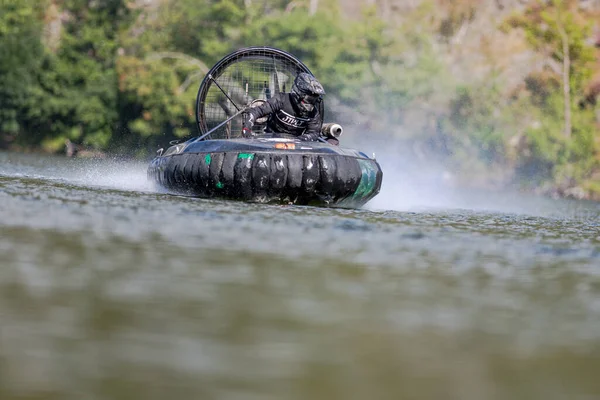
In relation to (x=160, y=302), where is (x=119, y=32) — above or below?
above

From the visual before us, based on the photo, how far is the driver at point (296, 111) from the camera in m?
13.4

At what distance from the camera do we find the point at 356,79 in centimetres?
3922

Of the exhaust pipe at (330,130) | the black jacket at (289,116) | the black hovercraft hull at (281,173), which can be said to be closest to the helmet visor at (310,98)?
the black jacket at (289,116)

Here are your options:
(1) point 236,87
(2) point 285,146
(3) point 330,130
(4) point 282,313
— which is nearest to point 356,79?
(1) point 236,87

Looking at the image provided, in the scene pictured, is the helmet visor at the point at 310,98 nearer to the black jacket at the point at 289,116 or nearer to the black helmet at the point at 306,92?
the black helmet at the point at 306,92

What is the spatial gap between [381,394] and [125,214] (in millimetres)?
5546

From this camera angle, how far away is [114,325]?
393 centimetres

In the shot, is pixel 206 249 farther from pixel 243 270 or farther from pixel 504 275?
pixel 504 275

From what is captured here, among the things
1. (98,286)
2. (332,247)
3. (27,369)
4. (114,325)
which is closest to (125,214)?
(332,247)

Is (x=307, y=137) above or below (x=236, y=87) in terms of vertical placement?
below

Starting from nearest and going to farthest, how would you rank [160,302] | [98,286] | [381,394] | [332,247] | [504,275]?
[381,394] → [160,302] → [98,286] → [504,275] → [332,247]

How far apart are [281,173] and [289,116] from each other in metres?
1.96

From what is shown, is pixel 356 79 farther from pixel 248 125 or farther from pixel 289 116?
pixel 248 125

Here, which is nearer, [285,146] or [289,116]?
[285,146]
